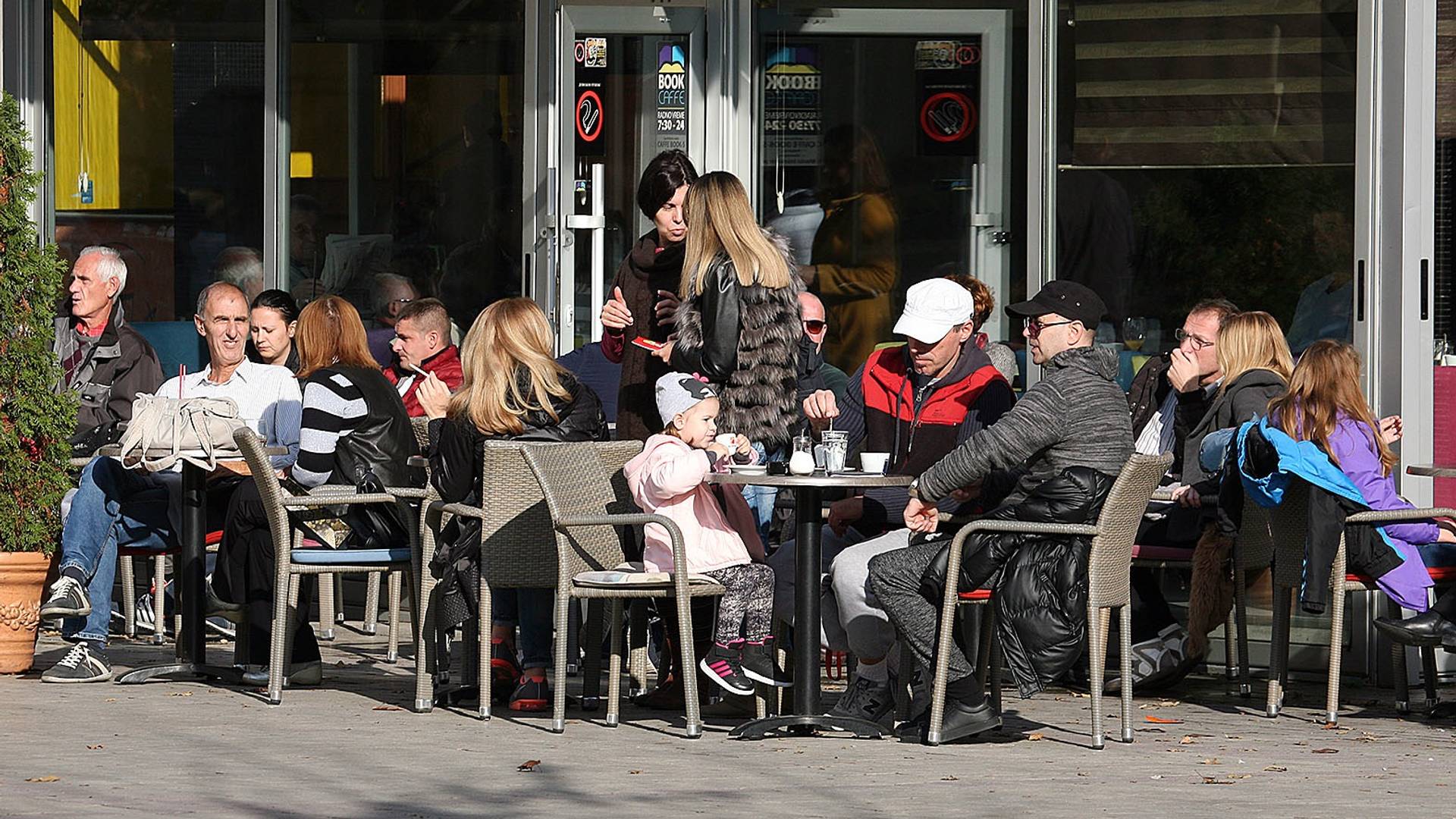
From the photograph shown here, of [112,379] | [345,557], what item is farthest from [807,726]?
[112,379]

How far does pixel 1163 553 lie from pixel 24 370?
13.7 ft

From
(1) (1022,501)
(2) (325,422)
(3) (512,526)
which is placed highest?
(2) (325,422)

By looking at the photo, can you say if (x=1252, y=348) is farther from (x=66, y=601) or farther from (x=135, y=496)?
(x=66, y=601)

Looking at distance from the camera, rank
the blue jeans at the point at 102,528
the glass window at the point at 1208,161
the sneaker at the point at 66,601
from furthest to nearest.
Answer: the glass window at the point at 1208,161, the blue jeans at the point at 102,528, the sneaker at the point at 66,601

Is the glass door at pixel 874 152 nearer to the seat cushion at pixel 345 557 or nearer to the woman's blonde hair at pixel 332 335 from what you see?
the woman's blonde hair at pixel 332 335

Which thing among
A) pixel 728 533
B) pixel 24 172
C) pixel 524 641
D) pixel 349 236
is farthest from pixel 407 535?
pixel 349 236

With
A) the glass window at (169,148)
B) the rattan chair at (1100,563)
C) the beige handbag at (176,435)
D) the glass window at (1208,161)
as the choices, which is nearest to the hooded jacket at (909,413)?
the rattan chair at (1100,563)

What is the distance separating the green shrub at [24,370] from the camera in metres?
7.64

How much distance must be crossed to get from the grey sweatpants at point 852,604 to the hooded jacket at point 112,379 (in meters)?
3.26

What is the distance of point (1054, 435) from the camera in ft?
20.8

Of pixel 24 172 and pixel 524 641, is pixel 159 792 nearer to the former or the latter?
pixel 524 641

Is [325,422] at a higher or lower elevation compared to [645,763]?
higher

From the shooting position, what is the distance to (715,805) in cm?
532


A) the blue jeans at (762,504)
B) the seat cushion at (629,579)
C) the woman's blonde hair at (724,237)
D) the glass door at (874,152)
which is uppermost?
the glass door at (874,152)
